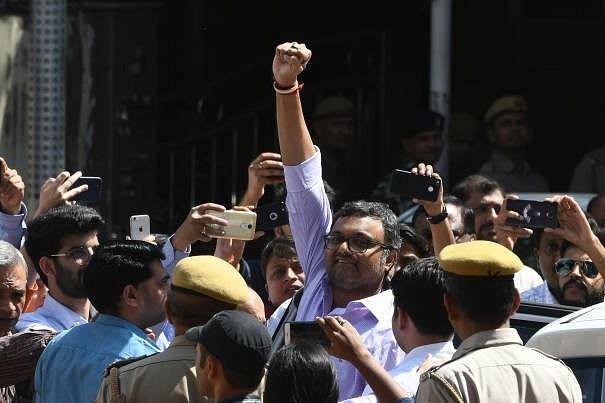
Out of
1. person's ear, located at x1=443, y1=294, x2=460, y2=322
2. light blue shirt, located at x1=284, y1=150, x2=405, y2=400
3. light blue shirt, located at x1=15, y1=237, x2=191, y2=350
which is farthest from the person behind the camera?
light blue shirt, located at x1=15, y1=237, x2=191, y2=350

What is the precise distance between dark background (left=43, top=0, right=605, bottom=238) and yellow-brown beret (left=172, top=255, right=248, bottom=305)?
5387 mm

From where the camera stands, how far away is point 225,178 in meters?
10.9

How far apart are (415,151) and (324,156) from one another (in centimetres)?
63

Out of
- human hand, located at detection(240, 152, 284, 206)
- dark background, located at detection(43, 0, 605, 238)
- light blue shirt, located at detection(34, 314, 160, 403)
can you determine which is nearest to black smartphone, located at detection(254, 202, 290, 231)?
human hand, located at detection(240, 152, 284, 206)

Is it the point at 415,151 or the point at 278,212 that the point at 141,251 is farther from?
the point at 415,151

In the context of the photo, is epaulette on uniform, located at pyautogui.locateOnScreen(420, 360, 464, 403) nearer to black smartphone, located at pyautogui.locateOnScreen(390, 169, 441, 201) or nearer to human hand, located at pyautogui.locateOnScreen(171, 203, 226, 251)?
human hand, located at pyautogui.locateOnScreen(171, 203, 226, 251)

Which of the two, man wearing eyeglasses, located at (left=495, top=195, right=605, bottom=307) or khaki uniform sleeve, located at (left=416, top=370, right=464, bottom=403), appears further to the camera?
man wearing eyeglasses, located at (left=495, top=195, right=605, bottom=307)

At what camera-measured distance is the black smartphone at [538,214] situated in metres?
6.85

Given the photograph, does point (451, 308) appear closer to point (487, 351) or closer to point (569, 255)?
point (487, 351)

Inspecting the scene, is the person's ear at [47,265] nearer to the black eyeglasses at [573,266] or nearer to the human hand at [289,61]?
the human hand at [289,61]

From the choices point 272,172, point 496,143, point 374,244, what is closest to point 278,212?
point 272,172

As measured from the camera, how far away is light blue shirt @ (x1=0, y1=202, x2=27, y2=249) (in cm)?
692

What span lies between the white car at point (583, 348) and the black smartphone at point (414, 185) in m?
1.76

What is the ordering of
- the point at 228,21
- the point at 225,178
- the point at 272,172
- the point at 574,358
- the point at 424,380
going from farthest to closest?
the point at 228,21
the point at 225,178
the point at 272,172
the point at 574,358
the point at 424,380
